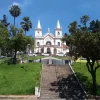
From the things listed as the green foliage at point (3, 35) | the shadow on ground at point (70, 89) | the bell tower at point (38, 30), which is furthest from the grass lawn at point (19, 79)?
the bell tower at point (38, 30)

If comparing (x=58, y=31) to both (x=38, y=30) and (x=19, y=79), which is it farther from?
(x=19, y=79)

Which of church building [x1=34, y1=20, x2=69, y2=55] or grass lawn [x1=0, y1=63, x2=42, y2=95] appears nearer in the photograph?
grass lawn [x1=0, y1=63, x2=42, y2=95]

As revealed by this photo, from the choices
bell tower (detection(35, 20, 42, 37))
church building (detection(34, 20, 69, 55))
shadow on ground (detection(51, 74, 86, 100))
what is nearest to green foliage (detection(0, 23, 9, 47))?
shadow on ground (detection(51, 74, 86, 100))

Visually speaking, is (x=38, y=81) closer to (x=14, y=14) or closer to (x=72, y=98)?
(x=72, y=98)

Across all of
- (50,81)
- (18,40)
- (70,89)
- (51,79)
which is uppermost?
(18,40)

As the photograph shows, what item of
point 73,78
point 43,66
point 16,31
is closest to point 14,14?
point 16,31

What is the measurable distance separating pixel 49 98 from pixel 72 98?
2509mm

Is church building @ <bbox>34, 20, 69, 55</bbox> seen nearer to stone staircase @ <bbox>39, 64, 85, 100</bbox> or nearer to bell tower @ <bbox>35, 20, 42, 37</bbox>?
bell tower @ <bbox>35, 20, 42, 37</bbox>

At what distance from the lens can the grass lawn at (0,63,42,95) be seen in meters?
31.2

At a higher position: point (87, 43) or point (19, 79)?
point (87, 43)

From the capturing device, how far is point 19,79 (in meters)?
35.0

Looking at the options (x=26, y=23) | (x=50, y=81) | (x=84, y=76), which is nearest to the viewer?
(x=50, y=81)

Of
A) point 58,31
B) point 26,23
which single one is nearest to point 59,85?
point 26,23

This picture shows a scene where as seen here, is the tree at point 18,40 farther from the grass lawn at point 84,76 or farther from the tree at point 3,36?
the grass lawn at point 84,76
